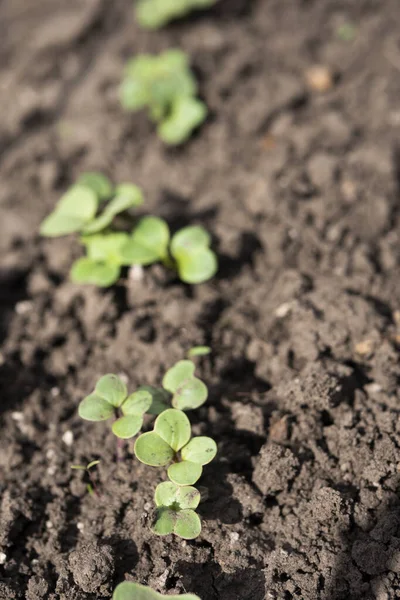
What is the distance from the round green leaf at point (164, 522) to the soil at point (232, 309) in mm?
108

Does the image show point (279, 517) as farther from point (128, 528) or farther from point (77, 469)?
point (77, 469)

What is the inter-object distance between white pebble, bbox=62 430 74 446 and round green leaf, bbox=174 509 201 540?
572mm

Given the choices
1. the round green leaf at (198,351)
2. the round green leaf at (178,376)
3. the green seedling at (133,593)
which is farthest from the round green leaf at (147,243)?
the green seedling at (133,593)

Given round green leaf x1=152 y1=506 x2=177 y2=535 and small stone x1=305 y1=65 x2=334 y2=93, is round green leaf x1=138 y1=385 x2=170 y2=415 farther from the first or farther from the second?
small stone x1=305 y1=65 x2=334 y2=93

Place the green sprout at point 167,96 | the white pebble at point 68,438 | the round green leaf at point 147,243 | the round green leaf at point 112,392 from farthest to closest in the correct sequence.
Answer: the green sprout at point 167,96, the round green leaf at point 147,243, the white pebble at point 68,438, the round green leaf at point 112,392

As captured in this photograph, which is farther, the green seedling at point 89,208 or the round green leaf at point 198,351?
the green seedling at point 89,208

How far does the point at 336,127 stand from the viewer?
3041mm

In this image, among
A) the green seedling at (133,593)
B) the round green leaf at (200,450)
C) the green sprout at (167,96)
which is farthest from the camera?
the green sprout at (167,96)

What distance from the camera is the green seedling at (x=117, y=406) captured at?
1859mm

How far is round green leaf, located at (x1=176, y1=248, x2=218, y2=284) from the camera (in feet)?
8.10

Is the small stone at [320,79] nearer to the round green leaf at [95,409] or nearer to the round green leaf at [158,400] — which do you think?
the round green leaf at [158,400]

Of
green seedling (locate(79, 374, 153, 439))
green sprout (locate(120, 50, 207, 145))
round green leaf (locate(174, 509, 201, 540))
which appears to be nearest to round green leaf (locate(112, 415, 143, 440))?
green seedling (locate(79, 374, 153, 439))

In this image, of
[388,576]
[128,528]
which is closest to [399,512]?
[388,576]

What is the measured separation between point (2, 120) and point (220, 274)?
169 centimetres
